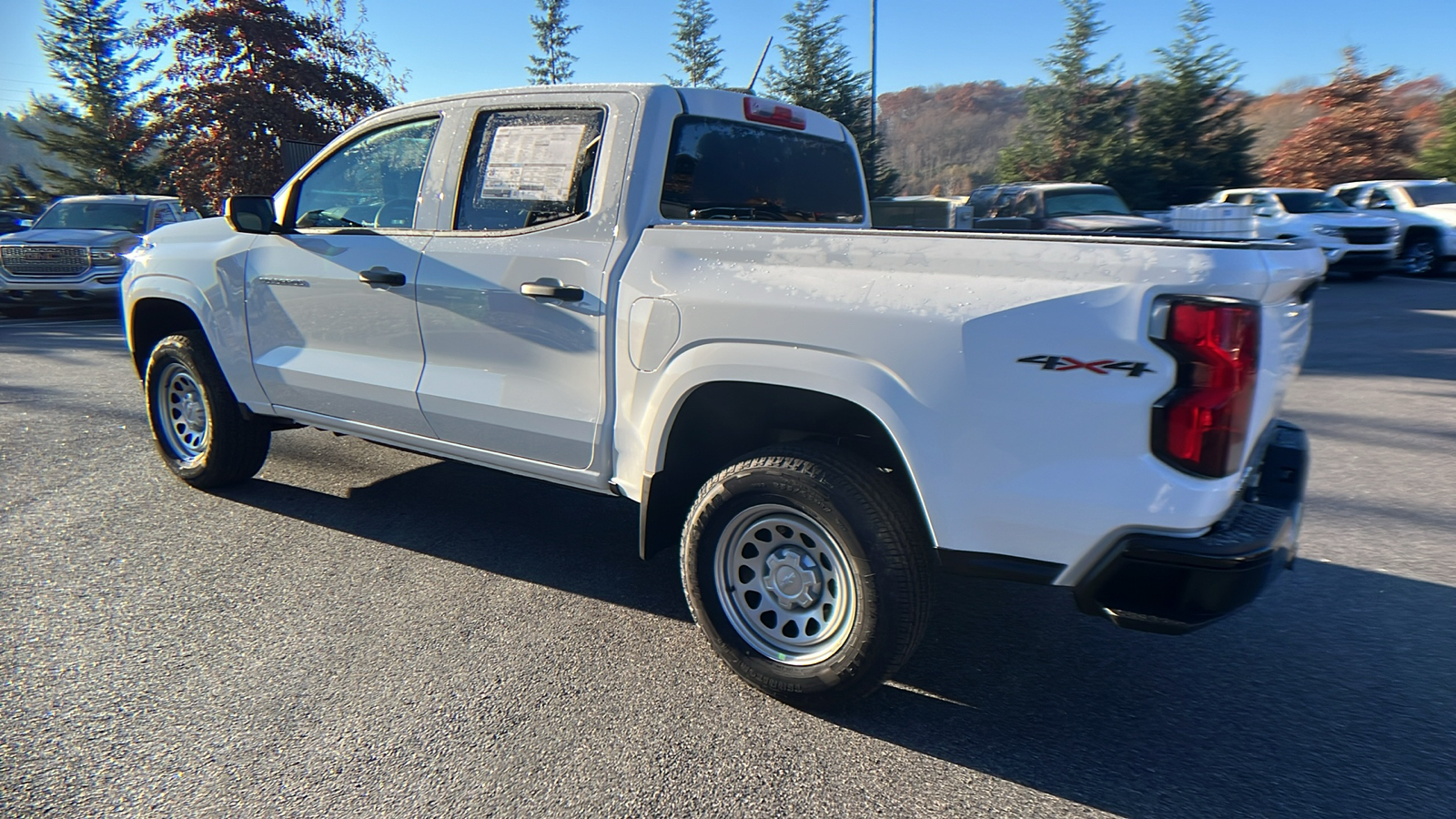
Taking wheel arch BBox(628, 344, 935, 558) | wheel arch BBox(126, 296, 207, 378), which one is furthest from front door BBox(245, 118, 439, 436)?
wheel arch BBox(628, 344, 935, 558)

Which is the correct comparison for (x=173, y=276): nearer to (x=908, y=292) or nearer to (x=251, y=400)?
(x=251, y=400)

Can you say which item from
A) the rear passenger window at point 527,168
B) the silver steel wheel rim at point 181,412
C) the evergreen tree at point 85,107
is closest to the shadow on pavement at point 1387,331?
the rear passenger window at point 527,168

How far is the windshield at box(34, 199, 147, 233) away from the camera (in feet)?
45.4

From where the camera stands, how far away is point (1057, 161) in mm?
32688

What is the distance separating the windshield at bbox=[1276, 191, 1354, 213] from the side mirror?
62.1ft

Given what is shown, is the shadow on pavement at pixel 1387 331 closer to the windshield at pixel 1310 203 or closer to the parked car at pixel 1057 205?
the windshield at pixel 1310 203

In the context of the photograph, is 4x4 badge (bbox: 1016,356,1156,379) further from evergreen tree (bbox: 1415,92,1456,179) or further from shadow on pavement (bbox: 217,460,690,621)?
evergreen tree (bbox: 1415,92,1456,179)

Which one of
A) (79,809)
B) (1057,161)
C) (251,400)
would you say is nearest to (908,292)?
(79,809)

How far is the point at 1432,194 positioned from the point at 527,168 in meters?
20.3

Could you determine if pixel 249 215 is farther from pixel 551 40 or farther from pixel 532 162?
pixel 551 40

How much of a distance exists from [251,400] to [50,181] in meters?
35.9

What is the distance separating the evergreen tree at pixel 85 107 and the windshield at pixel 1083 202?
28955mm

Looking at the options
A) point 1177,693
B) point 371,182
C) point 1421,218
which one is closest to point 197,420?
point 371,182

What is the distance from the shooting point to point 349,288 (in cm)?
413
